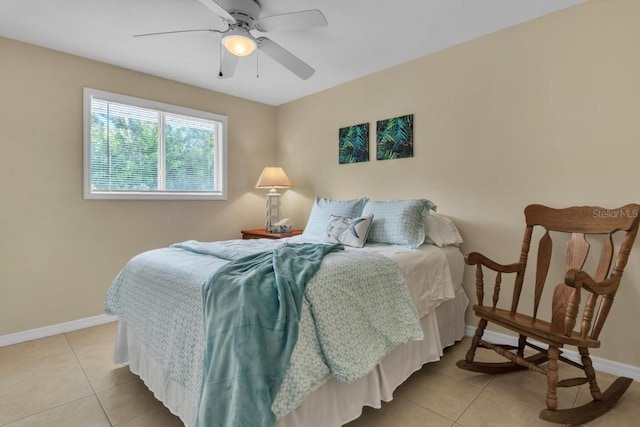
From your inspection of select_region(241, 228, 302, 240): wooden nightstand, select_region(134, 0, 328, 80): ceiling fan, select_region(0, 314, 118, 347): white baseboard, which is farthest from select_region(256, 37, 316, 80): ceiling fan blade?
select_region(0, 314, 118, 347): white baseboard

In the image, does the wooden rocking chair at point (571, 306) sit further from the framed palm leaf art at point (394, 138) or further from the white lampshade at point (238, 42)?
the white lampshade at point (238, 42)

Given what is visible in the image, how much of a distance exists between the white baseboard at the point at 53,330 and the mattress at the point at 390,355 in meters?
1.18

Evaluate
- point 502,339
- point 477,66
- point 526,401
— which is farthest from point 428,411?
point 477,66

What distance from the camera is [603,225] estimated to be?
1.91 metres

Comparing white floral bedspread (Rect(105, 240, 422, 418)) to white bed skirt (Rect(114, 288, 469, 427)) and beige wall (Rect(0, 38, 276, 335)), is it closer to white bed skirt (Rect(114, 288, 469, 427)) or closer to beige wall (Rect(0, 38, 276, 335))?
white bed skirt (Rect(114, 288, 469, 427))

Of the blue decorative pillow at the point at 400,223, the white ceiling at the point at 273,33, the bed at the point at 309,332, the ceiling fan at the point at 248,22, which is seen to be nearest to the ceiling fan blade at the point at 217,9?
the ceiling fan at the point at 248,22

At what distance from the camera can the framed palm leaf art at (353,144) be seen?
11.2 feet

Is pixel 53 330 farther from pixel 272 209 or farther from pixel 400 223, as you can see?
pixel 400 223

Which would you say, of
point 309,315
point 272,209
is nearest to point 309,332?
point 309,315

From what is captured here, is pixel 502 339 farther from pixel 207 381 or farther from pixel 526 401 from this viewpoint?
pixel 207 381

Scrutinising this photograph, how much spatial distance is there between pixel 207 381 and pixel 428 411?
48.8 inches

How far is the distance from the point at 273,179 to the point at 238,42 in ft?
6.50

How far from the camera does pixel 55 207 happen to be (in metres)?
2.83

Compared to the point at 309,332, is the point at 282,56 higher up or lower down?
higher up
